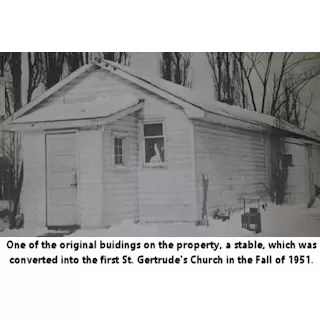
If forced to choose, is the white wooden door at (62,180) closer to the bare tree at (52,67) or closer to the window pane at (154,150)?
the bare tree at (52,67)

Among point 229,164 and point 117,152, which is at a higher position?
point 117,152

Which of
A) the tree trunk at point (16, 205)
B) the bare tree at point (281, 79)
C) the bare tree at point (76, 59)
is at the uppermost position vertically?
the bare tree at point (76, 59)

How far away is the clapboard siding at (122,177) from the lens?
3410 mm

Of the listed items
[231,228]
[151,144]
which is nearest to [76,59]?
[151,144]

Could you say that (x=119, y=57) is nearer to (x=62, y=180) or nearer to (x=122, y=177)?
(x=122, y=177)

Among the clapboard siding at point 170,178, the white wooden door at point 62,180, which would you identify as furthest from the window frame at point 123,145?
the white wooden door at point 62,180

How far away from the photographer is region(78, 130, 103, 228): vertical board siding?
11.1ft

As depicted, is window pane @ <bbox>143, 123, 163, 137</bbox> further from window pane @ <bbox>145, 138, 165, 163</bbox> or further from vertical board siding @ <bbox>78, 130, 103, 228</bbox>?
vertical board siding @ <bbox>78, 130, 103, 228</bbox>

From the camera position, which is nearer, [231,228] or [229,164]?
[231,228]

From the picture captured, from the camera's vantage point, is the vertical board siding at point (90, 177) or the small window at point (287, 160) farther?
the small window at point (287, 160)

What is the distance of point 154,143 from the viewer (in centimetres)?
349

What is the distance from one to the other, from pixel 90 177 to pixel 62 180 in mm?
220

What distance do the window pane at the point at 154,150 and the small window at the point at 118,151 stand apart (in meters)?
0.19
